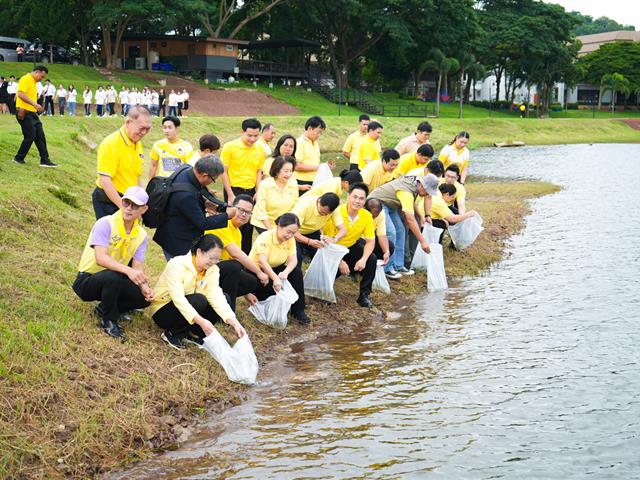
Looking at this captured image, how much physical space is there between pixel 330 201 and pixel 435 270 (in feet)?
9.34

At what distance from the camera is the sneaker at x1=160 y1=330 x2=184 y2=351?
7250 millimetres

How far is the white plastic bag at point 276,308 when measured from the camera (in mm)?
8375

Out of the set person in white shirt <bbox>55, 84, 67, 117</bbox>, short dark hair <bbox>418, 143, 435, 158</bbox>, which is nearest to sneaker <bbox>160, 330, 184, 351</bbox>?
short dark hair <bbox>418, 143, 435, 158</bbox>

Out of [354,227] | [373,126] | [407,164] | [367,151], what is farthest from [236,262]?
[367,151]

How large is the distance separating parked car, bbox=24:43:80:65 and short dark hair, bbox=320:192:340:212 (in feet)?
139

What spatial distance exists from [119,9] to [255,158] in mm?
38397

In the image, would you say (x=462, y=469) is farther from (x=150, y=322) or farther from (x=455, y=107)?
(x=455, y=107)

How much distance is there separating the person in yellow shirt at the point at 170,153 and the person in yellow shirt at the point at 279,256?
73.0 inches

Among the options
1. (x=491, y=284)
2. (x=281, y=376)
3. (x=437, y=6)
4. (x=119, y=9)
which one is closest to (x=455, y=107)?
(x=437, y=6)

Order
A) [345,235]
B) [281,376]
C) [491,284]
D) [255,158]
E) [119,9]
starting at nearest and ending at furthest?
1. [281,376]
2. [345,235]
3. [255,158]
4. [491,284]
5. [119,9]

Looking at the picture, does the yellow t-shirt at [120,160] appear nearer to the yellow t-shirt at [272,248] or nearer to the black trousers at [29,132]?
the yellow t-shirt at [272,248]

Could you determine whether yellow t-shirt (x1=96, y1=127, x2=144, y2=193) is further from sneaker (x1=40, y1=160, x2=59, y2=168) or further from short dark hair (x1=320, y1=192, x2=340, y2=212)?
sneaker (x1=40, y1=160, x2=59, y2=168)

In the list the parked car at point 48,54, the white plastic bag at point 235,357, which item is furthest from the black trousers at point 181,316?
the parked car at point 48,54

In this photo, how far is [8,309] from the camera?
268 inches
